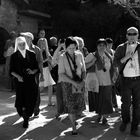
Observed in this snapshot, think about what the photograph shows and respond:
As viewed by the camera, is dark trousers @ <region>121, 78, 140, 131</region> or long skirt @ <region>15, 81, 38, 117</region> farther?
long skirt @ <region>15, 81, 38, 117</region>

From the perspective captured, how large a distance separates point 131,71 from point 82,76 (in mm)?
834

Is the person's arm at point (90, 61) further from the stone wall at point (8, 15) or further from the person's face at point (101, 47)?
the stone wall at point (8, 15)

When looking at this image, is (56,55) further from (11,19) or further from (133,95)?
(11,19)

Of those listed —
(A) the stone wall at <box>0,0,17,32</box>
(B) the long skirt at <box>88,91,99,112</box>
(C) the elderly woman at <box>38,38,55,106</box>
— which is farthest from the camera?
(A) the stone wall at <box>0,0,17,32</box>

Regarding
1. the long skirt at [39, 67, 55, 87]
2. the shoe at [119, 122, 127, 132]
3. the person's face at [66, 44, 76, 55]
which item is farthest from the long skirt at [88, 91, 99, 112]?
the long skirt at [39, 67, 55, 87]

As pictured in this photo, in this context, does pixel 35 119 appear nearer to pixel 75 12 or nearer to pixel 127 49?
pixel 127 49

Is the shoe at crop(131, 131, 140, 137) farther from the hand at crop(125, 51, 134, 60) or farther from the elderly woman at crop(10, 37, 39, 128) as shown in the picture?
the elderly woman at crop(10, 37, 39, 128)

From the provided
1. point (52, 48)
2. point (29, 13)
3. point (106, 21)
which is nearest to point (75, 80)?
point (52, 48)

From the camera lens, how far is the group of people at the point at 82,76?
609cm

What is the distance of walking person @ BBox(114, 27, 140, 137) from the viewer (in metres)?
6.06

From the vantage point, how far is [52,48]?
27.7 feet

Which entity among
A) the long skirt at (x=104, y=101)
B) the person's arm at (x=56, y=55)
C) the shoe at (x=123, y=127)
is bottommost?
the shoe at (x=123, y=127)

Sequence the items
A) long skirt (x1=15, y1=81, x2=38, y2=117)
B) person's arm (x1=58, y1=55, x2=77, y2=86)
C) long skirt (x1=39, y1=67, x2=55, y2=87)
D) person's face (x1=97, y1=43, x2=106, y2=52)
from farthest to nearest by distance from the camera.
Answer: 1. long skirt (x1=39, y1=67, x2=55, y2=87)
2. long skirt (x1=15, y1=81, x2=38, y2=117)
3. person's face (x1=97, y1=43, x2=106, y2=52)
4. person's arm (x1=58, y1=55, x2=77, y2=86)

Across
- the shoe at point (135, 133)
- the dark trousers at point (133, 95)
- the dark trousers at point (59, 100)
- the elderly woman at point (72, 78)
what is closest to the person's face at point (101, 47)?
the elderly woman at point (72, 78)
